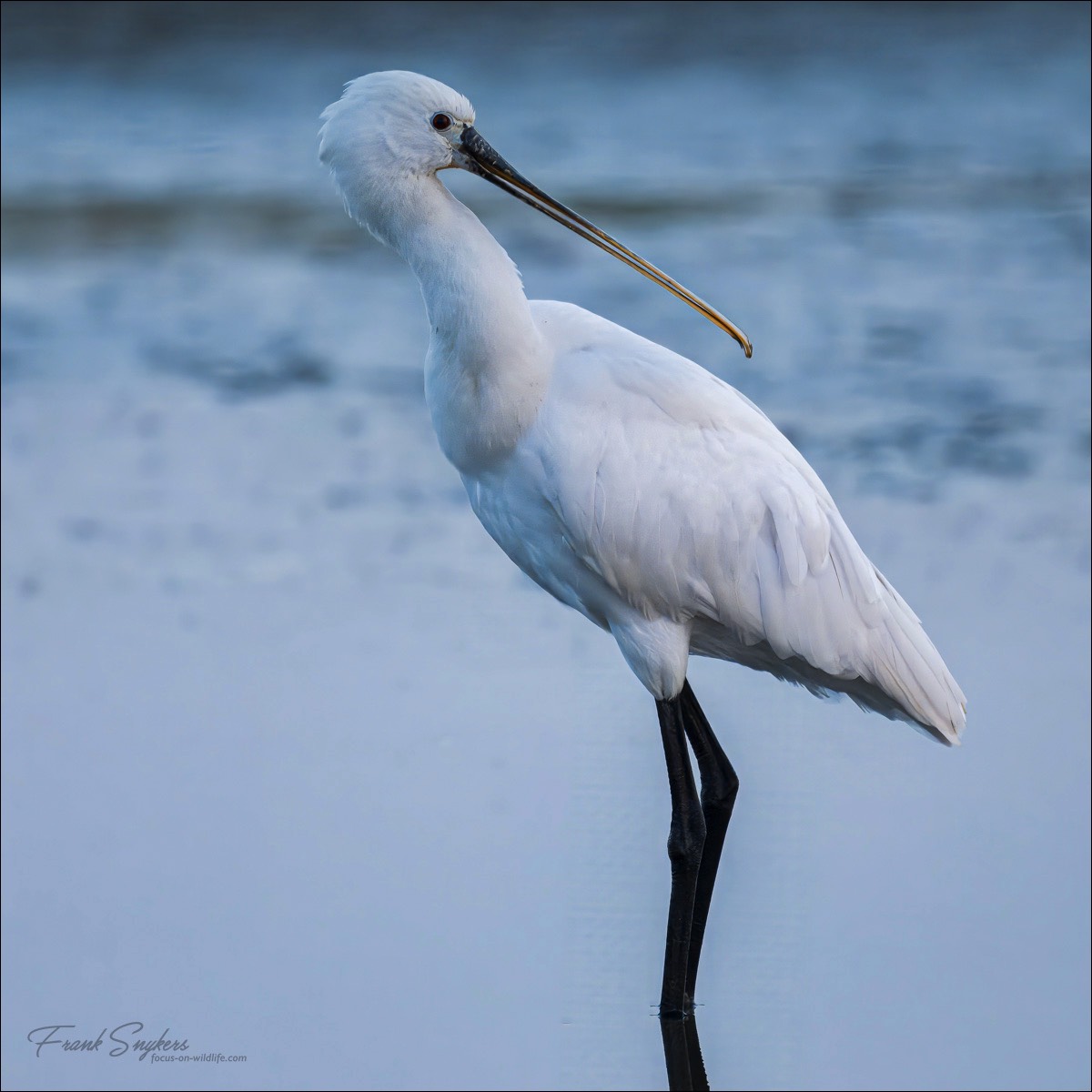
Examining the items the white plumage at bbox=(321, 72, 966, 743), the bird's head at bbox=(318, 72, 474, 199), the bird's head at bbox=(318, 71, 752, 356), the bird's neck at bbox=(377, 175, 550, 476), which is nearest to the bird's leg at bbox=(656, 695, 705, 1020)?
the white plumage at bbox=(321, 72, 966, 743)

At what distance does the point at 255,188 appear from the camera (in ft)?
31.7

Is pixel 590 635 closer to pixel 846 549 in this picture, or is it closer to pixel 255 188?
pixel 846 549

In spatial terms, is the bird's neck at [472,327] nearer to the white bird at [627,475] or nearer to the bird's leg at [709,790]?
the white bird at [627,475]

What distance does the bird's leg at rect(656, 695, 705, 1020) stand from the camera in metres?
3.33

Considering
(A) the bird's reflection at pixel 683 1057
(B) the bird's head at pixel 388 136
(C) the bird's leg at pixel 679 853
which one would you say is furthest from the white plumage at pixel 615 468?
(A) the bird's reflection at pixel 683 1057

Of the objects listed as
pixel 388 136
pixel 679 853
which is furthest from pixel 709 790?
pixel 388 136

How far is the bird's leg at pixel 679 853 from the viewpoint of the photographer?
3.33 meters

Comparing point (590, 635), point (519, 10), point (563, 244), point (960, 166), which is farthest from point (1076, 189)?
point (590, 635)

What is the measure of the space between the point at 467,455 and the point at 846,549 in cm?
74

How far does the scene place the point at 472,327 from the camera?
3.16m

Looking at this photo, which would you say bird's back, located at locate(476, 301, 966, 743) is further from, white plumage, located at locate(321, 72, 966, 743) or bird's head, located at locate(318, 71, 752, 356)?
bird's head, located at locate(318, 71, 752, 356)

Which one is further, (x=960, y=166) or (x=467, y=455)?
(x=960, y=166)

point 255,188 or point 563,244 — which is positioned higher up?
point 255,188

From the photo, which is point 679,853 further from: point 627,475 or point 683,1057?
point 627,475
